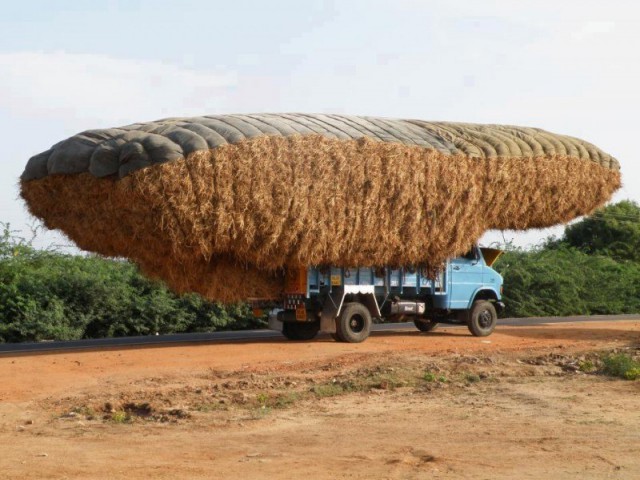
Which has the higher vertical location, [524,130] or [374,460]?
[524,130]

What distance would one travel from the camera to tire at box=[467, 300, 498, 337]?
21.6 metres

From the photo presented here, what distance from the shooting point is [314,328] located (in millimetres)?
20734

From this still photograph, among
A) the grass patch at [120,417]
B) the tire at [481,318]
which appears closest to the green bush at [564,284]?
the tire at [481,318]

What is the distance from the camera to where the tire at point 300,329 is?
20703mm

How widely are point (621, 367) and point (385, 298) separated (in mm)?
→ 6070

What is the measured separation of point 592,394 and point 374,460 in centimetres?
546

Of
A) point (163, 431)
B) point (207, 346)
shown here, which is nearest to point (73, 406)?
point (163, 431)

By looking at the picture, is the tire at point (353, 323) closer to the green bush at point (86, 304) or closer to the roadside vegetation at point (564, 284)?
the green bush at point (86, 304)

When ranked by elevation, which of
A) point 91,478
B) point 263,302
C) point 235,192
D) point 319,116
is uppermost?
point 319,116

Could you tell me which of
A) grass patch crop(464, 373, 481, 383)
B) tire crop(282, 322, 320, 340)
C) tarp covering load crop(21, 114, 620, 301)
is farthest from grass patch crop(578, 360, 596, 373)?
tire crop(282, 322, 320, 340)

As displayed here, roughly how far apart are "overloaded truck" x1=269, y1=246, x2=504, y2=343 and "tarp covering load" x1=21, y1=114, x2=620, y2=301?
529 millimetres

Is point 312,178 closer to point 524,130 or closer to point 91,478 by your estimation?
point 524,130

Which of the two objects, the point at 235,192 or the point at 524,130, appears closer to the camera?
the point at 235,192

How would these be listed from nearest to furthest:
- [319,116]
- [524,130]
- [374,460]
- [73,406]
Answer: [374,460] → [73,406] → [319,116] → [524,130]
